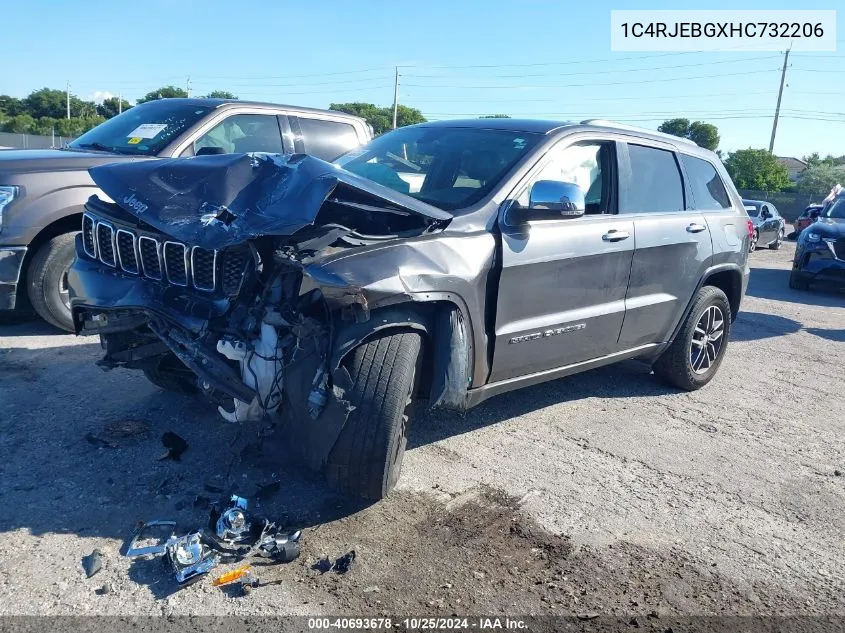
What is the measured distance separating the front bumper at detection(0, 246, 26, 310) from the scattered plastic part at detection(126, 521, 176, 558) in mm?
3197

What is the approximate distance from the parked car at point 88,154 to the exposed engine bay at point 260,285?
2296 mm

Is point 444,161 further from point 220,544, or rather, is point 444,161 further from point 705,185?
point 220,544

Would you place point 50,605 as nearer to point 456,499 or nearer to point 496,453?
point 456,499

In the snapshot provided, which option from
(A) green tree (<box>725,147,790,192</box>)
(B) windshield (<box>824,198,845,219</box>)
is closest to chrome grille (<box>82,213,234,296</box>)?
(B) windshield (<box>824,198,845,219</box>)

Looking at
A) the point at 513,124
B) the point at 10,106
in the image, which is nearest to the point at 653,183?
the point at 513,124

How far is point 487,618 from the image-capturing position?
9.26 feet

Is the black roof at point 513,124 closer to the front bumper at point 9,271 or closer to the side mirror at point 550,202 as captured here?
the side mirror at point 550,202

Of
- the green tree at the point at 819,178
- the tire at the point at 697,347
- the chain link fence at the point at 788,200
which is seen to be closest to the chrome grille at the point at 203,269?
the tire at the point at 697,347

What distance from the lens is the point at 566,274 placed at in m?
4.29

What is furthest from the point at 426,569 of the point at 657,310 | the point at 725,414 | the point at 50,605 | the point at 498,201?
the point at 725,414

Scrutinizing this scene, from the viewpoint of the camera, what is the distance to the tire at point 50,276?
5770 mm

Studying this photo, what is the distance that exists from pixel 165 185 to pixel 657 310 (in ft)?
11.0

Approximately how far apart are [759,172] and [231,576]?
5505 centimetres

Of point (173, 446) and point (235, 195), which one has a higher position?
point (235, 195)
